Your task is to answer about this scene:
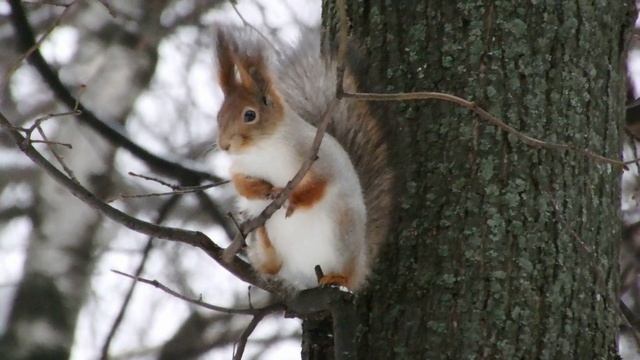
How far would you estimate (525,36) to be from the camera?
164 cm

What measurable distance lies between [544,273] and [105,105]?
150 centimetres

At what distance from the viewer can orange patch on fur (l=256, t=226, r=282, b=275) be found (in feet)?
5.41

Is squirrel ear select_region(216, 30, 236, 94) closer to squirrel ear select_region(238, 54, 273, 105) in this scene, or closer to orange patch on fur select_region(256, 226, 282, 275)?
squirrel ear select_region(238, 54, 273, 105)

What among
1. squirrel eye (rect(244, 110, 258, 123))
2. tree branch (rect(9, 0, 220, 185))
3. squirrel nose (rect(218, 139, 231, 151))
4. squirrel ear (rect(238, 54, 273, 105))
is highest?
tree branch (rect(9, 0, 220, 185))

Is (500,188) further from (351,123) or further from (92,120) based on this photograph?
(92,120)

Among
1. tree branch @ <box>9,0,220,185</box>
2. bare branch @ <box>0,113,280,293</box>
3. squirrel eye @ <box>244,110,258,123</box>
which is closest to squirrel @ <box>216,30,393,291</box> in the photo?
squirrel eye @ <box>244,110,258,123</box>

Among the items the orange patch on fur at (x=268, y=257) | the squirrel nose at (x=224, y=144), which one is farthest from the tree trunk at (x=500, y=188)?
the squirrel nose at (x=224, y=144)

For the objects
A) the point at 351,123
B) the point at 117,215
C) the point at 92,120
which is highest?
the point at 92,120

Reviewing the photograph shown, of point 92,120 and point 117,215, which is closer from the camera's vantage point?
point 117,215

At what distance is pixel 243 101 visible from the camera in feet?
5.12

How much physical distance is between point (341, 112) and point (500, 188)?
0.27 meters

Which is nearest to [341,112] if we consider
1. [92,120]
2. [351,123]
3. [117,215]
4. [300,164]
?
[351,123]

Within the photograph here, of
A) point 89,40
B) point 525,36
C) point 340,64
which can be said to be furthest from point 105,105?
point 340,64

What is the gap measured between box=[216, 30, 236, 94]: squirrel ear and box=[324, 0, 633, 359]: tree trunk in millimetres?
233
